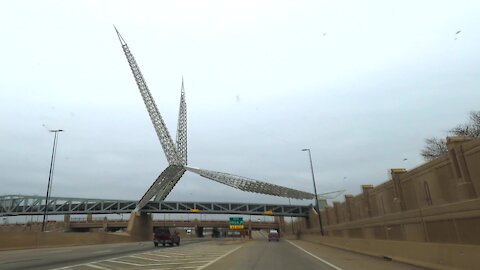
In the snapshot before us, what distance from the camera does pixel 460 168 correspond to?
1769cm

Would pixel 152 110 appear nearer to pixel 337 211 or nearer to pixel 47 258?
pixel 337 211

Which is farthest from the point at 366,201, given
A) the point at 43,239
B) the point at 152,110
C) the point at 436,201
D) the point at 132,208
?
the point at 132,208

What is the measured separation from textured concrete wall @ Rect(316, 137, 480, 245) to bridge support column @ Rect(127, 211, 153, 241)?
71856mm

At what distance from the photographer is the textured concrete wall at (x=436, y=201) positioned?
16.8 metres

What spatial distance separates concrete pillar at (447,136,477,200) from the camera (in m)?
17.1

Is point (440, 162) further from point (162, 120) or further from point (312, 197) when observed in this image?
point (312, 197)

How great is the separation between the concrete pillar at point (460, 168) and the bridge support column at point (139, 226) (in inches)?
3244

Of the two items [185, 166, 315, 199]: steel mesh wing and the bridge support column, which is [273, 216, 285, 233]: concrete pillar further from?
the bridge support column

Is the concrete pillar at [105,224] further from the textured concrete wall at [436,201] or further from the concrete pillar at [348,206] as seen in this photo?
the textured concrete wall at [436,201]

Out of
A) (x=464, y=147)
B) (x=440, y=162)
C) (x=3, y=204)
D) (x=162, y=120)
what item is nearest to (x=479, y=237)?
(x=464, y=147)

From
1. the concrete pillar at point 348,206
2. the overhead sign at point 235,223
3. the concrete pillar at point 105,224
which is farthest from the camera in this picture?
the concrete pillar at point 105,224

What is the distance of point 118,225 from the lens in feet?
546

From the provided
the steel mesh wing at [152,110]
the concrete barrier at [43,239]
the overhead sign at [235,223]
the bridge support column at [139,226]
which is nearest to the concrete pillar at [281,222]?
the bridge support column at [139,226]

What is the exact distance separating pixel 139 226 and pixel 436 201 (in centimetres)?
9399
